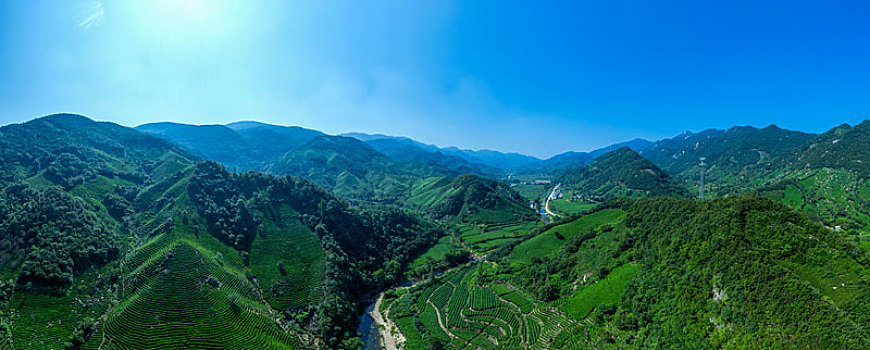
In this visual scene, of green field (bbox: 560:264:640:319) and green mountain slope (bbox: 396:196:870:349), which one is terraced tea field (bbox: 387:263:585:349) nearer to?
green mountain slope (bbox: 396:196:870:349)

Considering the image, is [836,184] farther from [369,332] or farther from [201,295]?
[201,295]

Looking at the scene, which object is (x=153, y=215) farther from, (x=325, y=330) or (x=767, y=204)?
(x=767, y=204)

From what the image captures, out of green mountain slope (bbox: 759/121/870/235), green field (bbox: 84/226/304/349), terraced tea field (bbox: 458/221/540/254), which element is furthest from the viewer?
terraced tea field (bbox: 458/221/540/254)

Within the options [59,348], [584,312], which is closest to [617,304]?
[584,312]

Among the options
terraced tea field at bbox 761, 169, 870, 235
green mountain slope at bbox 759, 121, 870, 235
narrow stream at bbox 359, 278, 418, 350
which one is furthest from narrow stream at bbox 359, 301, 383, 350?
green mountain slope at bbox 759, 121, 870, 235

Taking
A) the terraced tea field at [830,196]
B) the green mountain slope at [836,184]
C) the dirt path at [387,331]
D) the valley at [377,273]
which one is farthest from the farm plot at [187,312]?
the green mountain slope at [836,184]

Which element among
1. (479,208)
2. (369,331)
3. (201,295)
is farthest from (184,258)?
(479,208)
